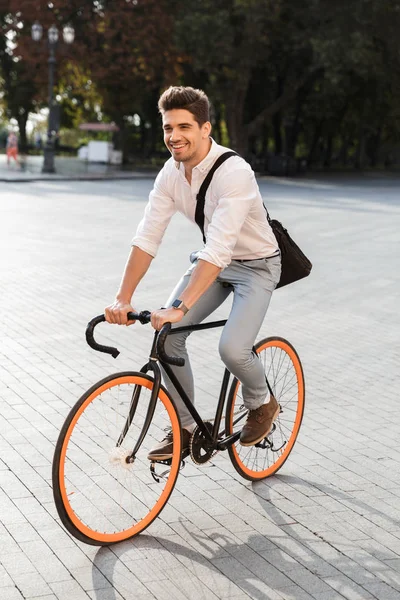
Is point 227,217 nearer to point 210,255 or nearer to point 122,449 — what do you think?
point 210,255

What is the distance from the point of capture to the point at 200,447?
4.38 meters

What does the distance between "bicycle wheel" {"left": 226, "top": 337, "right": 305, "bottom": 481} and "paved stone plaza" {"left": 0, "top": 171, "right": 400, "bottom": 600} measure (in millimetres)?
85

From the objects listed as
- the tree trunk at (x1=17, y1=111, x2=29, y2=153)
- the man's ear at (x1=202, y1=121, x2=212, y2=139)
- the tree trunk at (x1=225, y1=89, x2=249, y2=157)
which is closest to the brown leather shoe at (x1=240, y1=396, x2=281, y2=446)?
the man's ear at (x1=202, y1=121, x2=212, y2=139)

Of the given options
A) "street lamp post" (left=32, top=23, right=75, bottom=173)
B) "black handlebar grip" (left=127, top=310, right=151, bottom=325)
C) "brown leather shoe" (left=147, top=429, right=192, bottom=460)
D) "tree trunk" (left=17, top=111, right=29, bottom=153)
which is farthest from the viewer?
"tree trunk" (left=17, top=111, right=29, bottom=153)

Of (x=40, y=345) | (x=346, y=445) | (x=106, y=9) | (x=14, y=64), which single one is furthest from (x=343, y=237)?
(x=14, y=64)

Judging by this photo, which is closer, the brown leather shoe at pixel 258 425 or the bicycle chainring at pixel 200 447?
the bicycle chainring at pixel 200 447

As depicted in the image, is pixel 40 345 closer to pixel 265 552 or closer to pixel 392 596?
pixel 265 552

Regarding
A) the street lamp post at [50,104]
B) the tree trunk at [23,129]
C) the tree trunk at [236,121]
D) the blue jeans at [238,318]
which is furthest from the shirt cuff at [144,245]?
the tree trunk at [23,129]

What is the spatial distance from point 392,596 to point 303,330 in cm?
492

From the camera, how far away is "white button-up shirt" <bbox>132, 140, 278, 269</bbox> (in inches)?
157

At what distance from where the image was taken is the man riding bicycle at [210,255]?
3.98 m

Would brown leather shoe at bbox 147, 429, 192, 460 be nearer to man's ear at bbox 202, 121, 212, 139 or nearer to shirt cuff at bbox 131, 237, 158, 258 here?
shirt cuff at bbox 131, 237, 158, 258

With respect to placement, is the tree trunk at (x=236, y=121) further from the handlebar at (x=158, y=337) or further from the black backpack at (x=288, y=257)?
the handlebar at (x=158, y=337)

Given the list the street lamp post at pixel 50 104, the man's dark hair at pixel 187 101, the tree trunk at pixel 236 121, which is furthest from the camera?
the tree trunk at pixel 236 121
